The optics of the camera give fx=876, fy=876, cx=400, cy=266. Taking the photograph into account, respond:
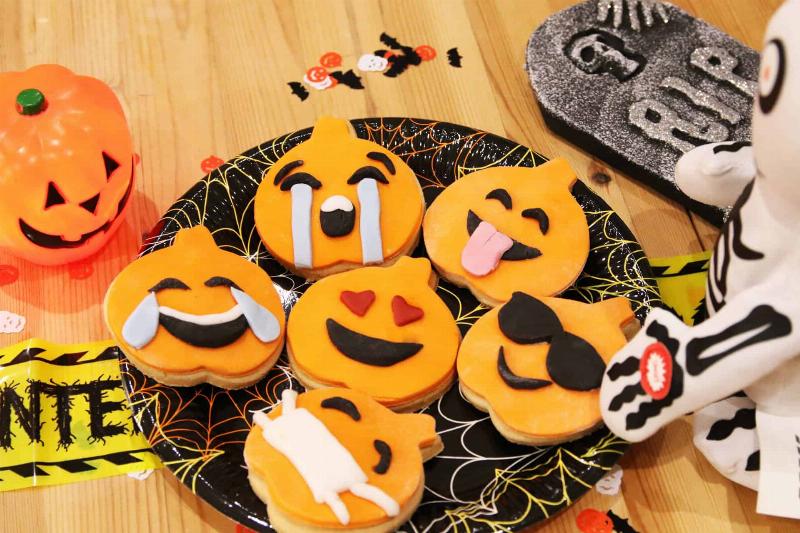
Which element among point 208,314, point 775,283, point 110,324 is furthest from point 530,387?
point 110,324

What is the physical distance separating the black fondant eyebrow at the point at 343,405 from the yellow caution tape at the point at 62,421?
28 cm

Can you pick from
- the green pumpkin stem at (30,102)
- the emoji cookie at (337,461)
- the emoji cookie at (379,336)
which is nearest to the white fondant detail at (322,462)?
the emoji cookie at (337,461)

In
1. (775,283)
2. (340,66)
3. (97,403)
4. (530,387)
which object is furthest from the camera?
(340,66)

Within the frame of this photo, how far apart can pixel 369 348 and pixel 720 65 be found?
0.84 m

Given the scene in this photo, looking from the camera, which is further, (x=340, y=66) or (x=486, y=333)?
(x=340, y=66)

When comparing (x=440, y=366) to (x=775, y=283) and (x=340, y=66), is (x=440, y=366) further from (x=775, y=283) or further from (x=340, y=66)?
(x=340, y=66)

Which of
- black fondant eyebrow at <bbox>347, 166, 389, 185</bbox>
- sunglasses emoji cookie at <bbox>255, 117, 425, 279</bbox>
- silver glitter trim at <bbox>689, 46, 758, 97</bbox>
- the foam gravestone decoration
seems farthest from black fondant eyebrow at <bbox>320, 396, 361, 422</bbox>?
silver glitter trim at <bbox>689, 46, 758, 97</bbox>

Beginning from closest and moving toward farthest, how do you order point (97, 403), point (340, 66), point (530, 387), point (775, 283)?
1. point (775, 283)
2. point (530, 387)
3. point (97, 403)
4. point (340, 66)

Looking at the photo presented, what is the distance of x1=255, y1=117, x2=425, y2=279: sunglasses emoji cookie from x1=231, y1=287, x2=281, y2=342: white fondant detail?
0.35ft

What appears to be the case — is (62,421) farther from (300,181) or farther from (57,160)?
(300,181)

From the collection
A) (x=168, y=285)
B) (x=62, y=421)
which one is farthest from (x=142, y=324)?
(x=62, y=421)

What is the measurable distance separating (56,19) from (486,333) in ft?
3.53

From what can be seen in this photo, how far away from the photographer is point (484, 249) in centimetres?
118

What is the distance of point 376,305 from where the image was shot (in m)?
1.14
